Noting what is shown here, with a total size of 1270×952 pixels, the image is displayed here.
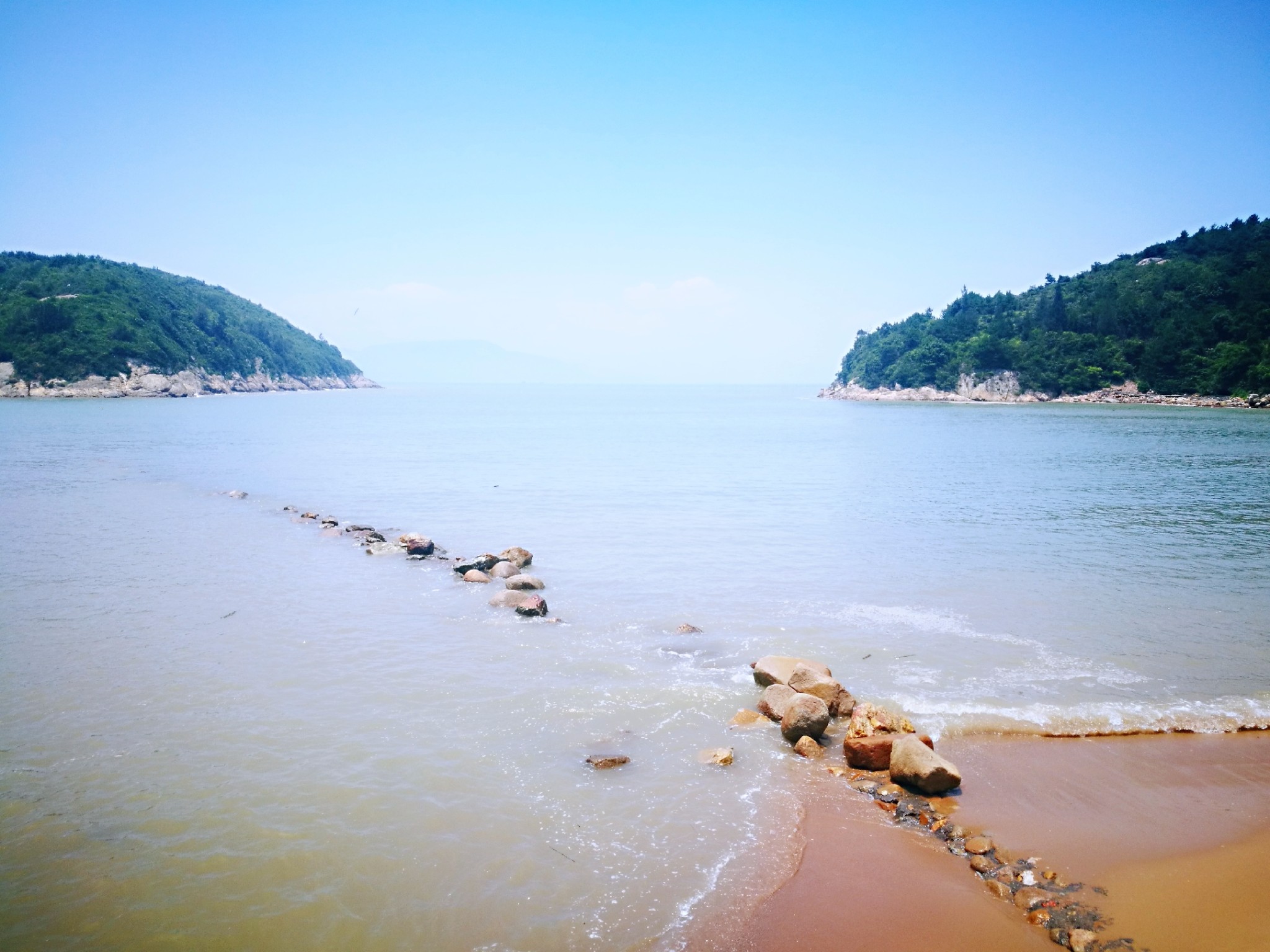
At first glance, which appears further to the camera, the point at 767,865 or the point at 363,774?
the point at 363,774

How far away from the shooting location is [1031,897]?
6172mm

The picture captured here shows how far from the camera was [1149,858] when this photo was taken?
679 cm

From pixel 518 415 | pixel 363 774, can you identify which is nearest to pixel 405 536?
pixel 363 774

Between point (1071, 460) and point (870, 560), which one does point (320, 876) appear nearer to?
point (870, 560)

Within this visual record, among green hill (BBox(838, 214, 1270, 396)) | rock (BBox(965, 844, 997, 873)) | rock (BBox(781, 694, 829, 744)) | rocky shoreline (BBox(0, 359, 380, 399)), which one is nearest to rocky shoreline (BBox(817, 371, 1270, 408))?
green hill (BBox(838, 214, 1270, 396))

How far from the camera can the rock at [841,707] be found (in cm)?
973

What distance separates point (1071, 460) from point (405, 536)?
135ft

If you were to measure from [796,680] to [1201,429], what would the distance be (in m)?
73.3

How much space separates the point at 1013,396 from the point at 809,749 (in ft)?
480

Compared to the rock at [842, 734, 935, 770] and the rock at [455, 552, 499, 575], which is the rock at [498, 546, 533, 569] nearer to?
the rock at [455, 552, 499, 575]

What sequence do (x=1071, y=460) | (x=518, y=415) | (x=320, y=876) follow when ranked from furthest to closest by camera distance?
(x=518, y=415)
(x=1071, y=460)
(x=320, y=876)

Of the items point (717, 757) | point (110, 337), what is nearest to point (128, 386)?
point (110, 337)

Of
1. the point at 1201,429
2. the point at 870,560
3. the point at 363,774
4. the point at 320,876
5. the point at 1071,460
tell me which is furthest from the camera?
the point at 1201,429

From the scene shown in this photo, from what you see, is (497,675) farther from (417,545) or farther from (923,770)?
(417,545)
